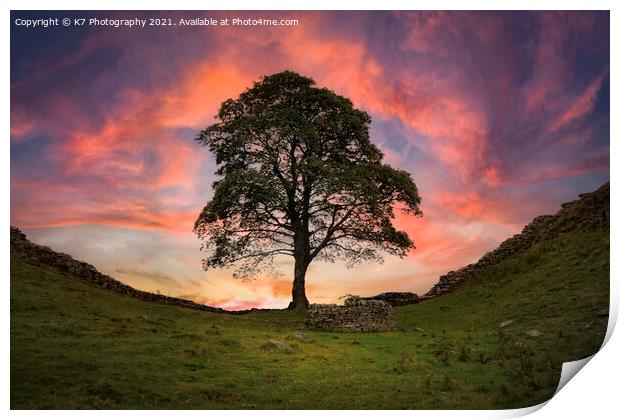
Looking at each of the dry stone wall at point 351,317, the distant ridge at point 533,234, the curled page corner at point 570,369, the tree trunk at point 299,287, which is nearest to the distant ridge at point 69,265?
the tree trunk at point 299,287

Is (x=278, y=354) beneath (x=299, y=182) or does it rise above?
beneath

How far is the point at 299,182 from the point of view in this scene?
2609cm

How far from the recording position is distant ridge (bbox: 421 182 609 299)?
88.0 feet

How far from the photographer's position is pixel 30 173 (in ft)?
57.1

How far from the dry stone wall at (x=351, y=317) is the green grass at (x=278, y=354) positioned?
2.66ft

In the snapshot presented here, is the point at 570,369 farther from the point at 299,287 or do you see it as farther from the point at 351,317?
the point at 299,287

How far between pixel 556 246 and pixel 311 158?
1198cm

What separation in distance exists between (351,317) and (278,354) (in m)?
6.40

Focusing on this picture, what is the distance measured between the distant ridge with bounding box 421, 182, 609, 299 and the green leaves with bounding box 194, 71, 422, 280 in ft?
18.8

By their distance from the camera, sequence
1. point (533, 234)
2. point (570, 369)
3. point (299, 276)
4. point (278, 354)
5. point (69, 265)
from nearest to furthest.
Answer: point (570, 369)
point (278, 354)
point (69, 265)
point (299, 276)
point (533, 234)

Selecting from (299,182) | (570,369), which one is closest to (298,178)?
(299,182)

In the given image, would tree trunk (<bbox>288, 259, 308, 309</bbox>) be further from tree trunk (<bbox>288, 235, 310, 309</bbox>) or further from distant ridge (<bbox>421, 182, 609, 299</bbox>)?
distant ridge (<bbox>421, 182, 609, 299</bbox>)

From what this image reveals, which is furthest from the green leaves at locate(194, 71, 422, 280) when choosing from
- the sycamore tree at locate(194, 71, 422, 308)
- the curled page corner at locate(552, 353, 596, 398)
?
the curled page corner at locate(552, 353, 596, 398)

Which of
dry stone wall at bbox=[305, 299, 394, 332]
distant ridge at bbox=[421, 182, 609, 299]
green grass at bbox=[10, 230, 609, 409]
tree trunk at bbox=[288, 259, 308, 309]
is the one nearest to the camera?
green grass at bbox=[10, 230, 609, 409]
